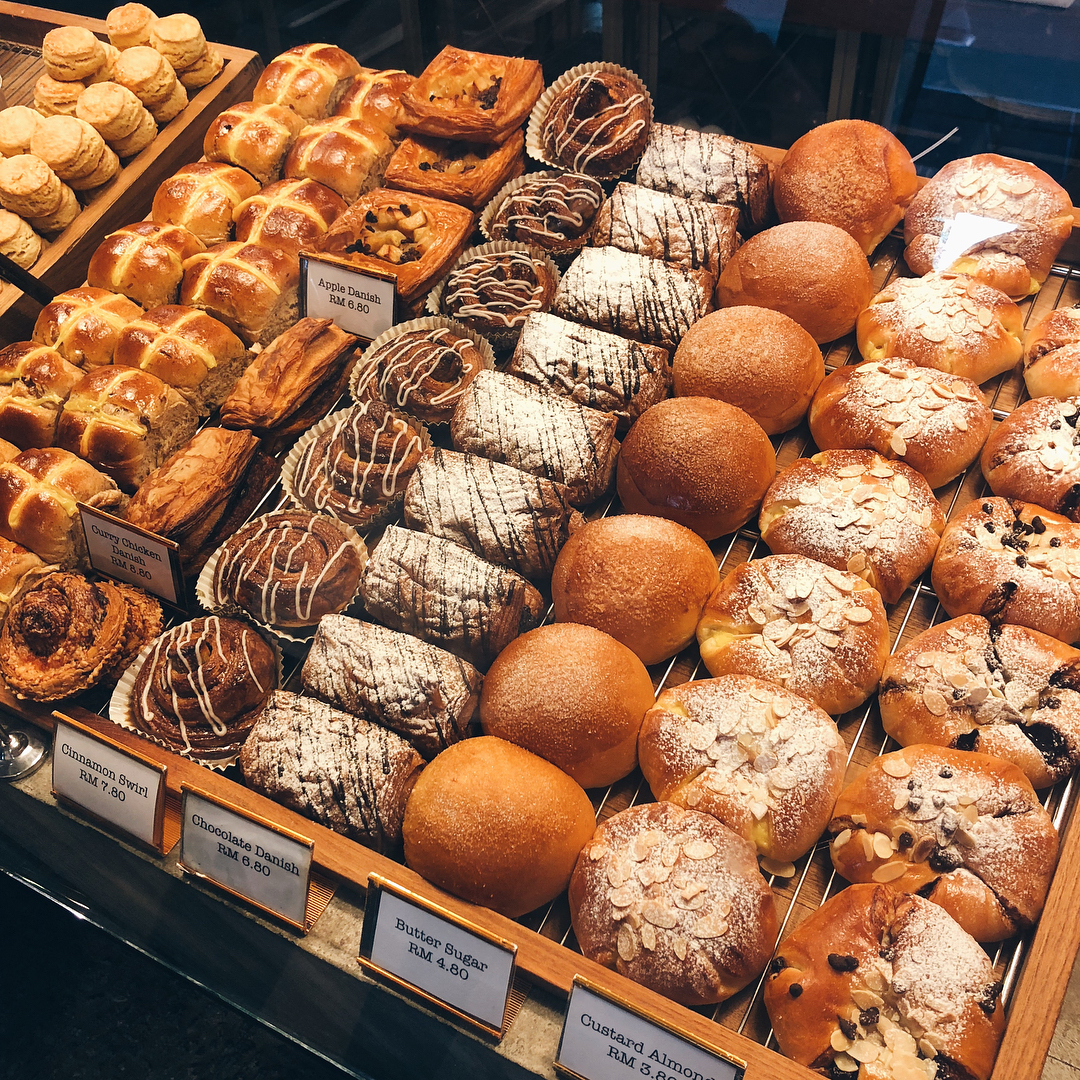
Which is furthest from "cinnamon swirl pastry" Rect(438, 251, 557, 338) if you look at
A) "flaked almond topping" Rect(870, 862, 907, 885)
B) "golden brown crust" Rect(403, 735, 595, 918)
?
"flaked almond topping" Rect(870, 862, 907, 885)

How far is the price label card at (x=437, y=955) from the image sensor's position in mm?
1843

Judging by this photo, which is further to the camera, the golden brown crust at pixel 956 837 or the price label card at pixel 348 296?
the price label card at pixel 348 296

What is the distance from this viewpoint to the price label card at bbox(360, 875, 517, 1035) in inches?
72.6

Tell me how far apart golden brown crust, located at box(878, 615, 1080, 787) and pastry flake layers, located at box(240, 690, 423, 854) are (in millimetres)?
1171

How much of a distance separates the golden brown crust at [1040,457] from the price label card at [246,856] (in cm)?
201

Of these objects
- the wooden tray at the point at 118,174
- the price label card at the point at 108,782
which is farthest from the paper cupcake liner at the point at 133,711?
the wooden tray at the point at 118,174

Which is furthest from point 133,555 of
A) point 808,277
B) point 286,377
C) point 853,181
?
point 853,181

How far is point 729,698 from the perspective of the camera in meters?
2.22

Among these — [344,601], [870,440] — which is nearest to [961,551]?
[870,440]

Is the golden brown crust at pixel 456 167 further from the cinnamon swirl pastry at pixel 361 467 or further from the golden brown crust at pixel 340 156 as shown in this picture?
the cinnamon swirl pastry at pixel 361 467

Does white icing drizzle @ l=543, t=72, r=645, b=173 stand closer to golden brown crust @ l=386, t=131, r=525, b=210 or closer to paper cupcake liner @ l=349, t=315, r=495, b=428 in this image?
golden brown crust @ l=386, t=131, r=525, b=210

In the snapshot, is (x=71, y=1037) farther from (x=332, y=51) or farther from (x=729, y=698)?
(x=332, y=51)

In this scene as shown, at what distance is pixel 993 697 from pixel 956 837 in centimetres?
36

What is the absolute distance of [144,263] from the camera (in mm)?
3170
